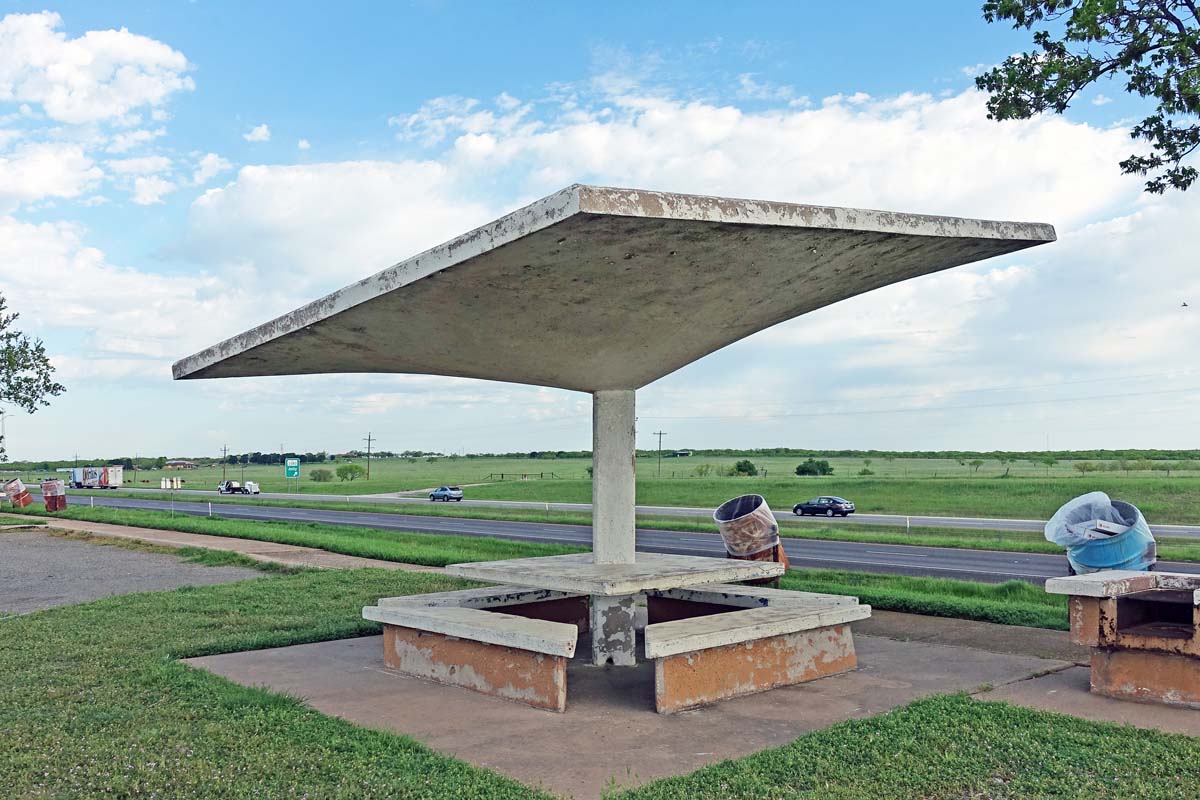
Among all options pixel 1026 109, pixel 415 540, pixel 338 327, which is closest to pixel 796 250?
pixel 338 327

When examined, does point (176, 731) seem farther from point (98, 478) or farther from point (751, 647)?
point (98, 478)

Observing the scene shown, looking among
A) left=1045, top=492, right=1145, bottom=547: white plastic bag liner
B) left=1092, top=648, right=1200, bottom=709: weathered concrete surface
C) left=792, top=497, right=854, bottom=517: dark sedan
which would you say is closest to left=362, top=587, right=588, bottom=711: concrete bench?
left=1092, top=648, right=1200, bottom=709: weathered concrete surface

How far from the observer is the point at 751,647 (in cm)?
Result: 639

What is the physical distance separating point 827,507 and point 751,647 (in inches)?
1328

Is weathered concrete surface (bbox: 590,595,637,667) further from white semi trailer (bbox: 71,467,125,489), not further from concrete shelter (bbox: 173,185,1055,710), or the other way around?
white semi trailer (bbox: 71,467,125,489)

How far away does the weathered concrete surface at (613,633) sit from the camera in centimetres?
723

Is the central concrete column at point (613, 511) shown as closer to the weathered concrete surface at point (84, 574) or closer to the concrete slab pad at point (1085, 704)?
the concrete slab pad at point (1085, 704)

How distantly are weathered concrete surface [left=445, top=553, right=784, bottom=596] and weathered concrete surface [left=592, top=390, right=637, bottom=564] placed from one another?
18 centimetres

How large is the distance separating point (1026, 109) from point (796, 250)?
26.9ft

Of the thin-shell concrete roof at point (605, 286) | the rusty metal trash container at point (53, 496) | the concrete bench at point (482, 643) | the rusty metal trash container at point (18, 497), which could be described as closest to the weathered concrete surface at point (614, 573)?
the concrete bench at point (482, 643)

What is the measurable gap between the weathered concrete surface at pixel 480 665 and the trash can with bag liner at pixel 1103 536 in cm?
551

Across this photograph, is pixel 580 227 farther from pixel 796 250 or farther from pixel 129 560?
pixel 129 560

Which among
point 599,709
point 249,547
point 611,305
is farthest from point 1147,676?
point 249,547

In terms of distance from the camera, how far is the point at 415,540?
2142 centimetres
